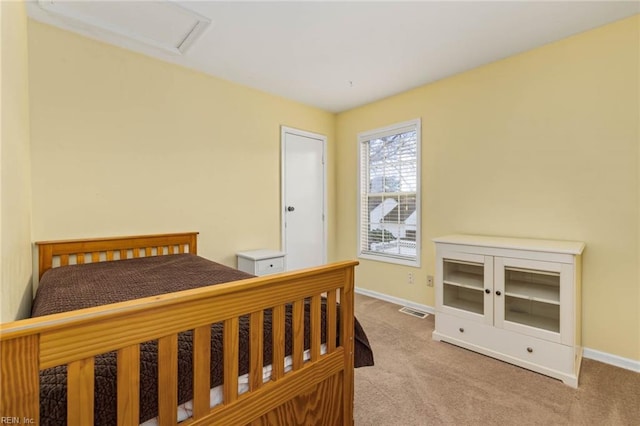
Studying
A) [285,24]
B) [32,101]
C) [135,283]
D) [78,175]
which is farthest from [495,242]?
[32,101]

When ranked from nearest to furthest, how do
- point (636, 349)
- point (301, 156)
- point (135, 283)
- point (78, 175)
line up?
point (135, 283) → point (636, 349) → point (78, 175) → point (301, 156)

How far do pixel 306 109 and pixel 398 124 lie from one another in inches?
45.7

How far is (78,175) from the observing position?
6.95 feet

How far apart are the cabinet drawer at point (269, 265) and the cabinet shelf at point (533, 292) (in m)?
1.97

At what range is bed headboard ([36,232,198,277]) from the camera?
1972 mm

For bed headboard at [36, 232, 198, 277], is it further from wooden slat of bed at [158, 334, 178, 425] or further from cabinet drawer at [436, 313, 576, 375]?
cabinet drawer at [436, 313, 576, 375]

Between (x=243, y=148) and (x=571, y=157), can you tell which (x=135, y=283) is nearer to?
(x=243, y=148)

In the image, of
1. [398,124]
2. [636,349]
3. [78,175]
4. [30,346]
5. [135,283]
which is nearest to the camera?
[30,346]

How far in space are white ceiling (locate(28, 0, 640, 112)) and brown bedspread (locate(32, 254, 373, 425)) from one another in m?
1.67

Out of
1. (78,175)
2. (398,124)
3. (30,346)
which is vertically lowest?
(30,346)

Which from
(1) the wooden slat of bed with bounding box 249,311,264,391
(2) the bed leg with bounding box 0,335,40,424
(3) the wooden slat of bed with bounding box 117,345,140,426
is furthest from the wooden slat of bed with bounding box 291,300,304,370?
(2) the bed leg with bounding box 0,335,40,424

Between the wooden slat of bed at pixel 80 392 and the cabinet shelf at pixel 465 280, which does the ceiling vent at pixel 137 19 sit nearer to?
the wooden slat of bed at pixel 80 392

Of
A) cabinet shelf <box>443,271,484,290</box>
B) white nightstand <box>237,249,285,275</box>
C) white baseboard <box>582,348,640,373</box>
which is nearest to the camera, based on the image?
white baseboard <box>582,348,640,373</box>

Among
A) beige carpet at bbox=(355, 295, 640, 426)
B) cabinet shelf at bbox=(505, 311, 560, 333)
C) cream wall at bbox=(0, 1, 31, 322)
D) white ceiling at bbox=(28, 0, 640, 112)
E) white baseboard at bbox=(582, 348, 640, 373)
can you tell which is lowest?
beige carpet at bbox=(355, 295, 640, 426)
